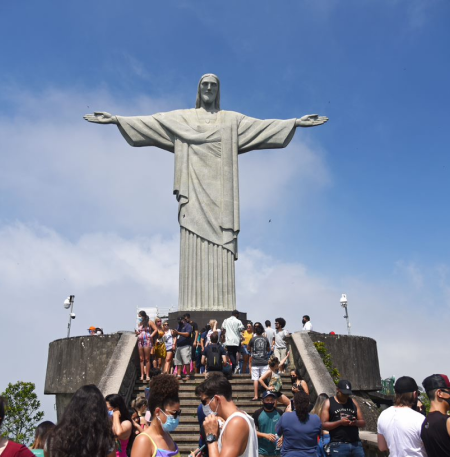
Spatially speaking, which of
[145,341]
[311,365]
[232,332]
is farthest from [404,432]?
[232,332]

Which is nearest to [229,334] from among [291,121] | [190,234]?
[190,234]

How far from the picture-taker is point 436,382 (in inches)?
152

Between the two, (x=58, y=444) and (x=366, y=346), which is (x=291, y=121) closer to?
(x=366, y=346)

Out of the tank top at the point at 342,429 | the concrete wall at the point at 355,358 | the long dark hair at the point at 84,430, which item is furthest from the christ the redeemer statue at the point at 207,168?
the long dark hair at the point at 84,430

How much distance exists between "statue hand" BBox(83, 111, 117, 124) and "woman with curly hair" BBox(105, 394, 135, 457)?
11.7m

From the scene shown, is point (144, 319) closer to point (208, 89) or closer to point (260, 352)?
point (260, 352)

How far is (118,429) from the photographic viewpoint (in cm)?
470

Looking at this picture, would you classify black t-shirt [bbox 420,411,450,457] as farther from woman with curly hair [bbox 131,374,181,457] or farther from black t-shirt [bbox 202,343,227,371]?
black t-shirt [bbox 202,343,227,371]

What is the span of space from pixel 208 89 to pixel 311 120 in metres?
3.16

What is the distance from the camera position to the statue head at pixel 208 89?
16.0m

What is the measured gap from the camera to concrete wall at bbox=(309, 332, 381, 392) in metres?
11.6

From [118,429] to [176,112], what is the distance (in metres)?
12.4

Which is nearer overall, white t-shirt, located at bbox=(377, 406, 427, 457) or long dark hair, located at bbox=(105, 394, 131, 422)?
white t-shirt, located at bbox=(377, 406, 427, 457)

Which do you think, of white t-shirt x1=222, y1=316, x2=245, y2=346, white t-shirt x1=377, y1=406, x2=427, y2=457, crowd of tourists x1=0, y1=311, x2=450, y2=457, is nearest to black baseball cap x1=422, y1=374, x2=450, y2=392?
crowd of tourists x1=0, y1=311, x2=450, y2=457
